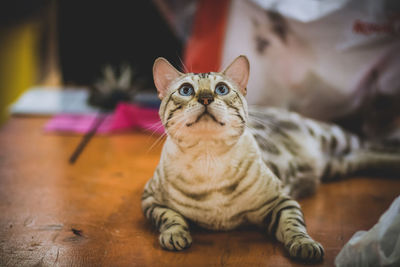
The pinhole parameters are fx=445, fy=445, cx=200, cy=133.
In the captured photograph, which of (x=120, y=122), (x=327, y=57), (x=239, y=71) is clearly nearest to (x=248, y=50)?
(x=327, y=57)

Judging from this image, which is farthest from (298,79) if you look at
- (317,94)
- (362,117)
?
(362,117)

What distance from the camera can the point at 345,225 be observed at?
5.56 feet

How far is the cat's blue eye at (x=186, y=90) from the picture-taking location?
1.44 meters

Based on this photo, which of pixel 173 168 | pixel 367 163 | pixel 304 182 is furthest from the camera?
pixel 367 163

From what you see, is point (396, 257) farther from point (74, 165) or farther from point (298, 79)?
point (74, 165)

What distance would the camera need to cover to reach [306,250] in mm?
1373

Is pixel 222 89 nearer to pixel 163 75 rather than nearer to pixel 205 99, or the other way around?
pixel 205 99

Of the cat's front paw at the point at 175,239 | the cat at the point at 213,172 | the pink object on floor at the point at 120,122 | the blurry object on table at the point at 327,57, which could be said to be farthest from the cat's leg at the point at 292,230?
the pink object on floor at the point at 120,122

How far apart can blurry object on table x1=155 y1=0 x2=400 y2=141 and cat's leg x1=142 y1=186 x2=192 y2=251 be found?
1.18 meters

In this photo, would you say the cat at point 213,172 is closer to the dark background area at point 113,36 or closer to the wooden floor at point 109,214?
the wooden floor at point 109,214

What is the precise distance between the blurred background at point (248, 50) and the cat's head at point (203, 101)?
0.28 m

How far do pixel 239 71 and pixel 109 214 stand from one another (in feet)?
2.57

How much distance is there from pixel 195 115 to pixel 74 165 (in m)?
1.21

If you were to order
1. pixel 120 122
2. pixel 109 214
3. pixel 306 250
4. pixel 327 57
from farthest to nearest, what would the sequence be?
pixel 120 122
pixel 327 57
pixel 109 214
pixel 306 250
